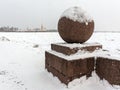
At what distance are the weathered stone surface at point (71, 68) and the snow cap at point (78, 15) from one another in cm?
125

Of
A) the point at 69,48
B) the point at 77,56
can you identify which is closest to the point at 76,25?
the point at 69,48

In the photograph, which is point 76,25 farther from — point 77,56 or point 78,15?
point 77,56

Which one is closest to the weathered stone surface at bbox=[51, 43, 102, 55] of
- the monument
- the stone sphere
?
the monument

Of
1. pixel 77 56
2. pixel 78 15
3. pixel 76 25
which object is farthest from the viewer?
pixel 78 15

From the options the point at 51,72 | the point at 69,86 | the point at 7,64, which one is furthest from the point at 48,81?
the point at 7,64

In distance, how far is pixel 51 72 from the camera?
528cm

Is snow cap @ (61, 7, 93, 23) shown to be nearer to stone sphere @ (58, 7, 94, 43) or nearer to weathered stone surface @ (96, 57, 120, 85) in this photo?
stone sphere @ (58, 7, 94, 43)

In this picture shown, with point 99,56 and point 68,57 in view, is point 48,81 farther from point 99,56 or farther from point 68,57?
point 99,56

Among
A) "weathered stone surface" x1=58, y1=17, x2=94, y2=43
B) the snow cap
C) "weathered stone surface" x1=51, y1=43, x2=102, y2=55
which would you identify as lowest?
"weathered stone surface" x1=51, y1=43, x2=102, y2=55

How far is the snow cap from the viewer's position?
4.85m

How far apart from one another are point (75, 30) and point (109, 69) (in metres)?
1.51

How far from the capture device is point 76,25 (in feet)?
15.7

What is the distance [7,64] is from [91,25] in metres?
4.18

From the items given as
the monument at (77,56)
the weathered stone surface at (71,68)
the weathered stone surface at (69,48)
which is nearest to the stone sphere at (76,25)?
the monument at (77,56)
